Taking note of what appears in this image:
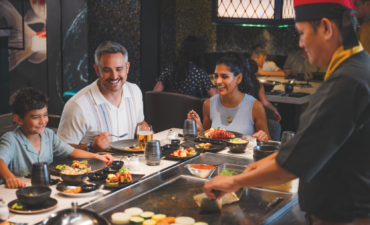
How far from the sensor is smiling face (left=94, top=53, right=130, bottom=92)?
107 inches

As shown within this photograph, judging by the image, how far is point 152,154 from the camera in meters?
2.06

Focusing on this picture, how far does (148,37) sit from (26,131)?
403 centimetres

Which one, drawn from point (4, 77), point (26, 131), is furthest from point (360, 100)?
point (4, 77)

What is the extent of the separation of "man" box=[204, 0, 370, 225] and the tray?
0.94 ft

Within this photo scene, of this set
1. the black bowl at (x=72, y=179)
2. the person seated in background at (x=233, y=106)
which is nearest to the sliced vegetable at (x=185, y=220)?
the black bowl at (x=72, y=179)

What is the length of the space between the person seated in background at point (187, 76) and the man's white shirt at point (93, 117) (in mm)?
1495

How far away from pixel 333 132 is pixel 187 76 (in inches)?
134

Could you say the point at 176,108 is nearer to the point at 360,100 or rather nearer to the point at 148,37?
the point at 148,37

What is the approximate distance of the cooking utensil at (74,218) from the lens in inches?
43.9

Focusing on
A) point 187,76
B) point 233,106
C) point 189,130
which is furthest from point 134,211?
point 187,76

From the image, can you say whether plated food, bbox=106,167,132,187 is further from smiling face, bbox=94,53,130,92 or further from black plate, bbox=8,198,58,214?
smiling face, bbox=94,53,130,92

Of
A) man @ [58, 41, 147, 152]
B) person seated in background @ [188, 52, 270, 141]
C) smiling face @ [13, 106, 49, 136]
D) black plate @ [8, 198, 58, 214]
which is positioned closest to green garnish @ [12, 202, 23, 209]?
black plate @ [8, 198, 58, 214]

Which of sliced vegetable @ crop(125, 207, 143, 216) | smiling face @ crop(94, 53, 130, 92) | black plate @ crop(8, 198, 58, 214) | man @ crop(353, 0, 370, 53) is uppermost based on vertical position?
man @ crop(353, 0, 370, 53)

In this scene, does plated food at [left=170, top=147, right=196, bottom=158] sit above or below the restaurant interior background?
below
